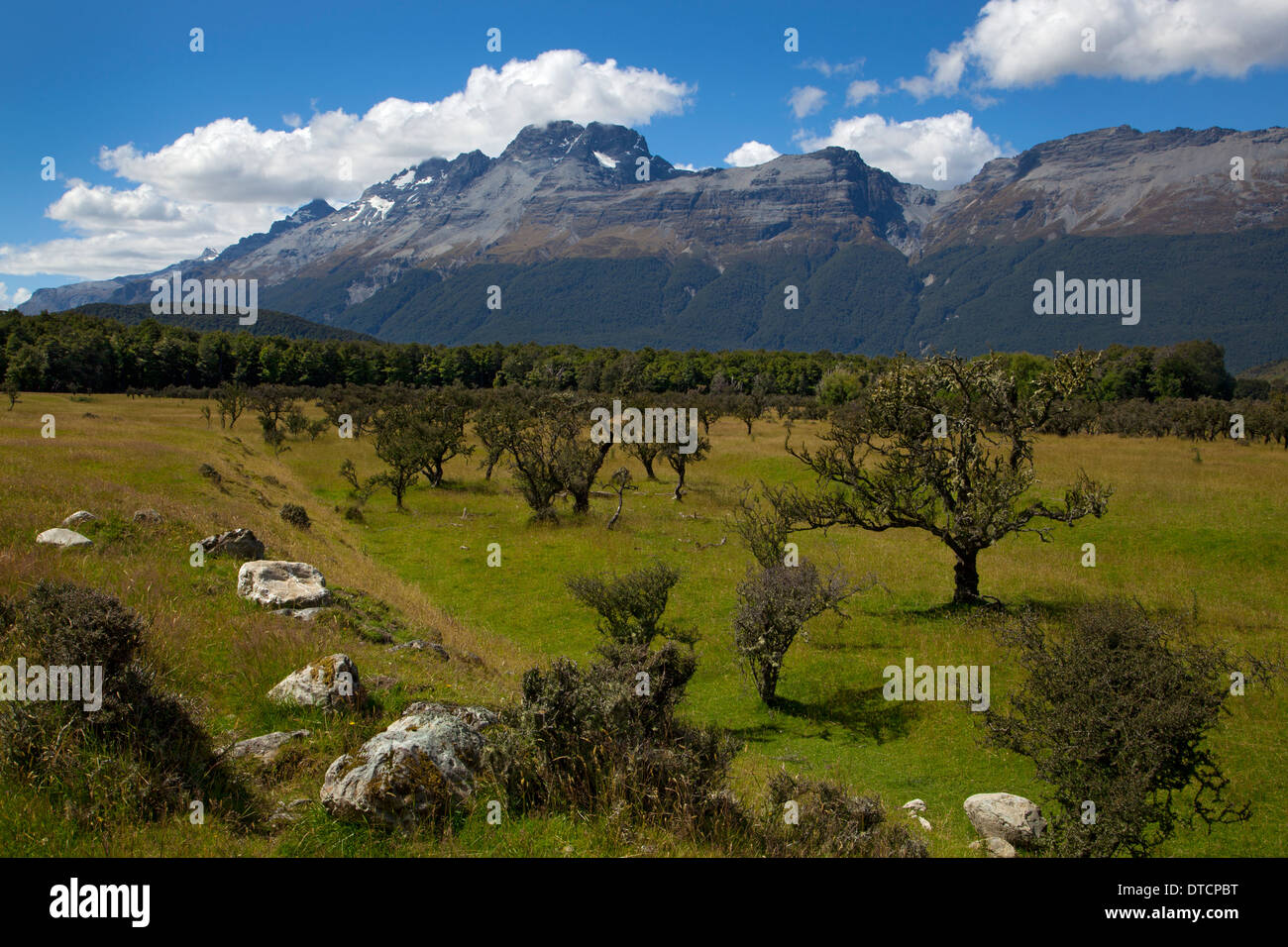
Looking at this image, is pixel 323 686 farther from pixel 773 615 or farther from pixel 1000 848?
pixel 773 615

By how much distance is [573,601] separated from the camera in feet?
82.6

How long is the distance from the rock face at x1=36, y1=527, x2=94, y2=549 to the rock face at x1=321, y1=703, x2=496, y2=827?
459 inches

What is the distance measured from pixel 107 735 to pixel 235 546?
11114mm

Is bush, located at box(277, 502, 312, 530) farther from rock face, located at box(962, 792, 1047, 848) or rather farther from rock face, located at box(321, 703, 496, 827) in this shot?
rock face, located at box(962, 792, 1047, 848)

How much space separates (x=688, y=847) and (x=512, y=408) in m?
39.4

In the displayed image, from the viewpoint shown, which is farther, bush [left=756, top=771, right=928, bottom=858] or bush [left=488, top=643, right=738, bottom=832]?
bush [left=488, top=643, right=738, bottom=832]

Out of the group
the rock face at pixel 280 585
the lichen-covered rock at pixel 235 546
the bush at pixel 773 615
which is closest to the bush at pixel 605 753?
the bush at pixel 773 615

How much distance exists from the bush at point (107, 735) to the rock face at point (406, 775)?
1114 mm

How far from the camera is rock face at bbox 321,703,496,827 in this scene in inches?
267

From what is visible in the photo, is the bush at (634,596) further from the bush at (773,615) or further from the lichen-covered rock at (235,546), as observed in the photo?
the lichen-covered rock at (235,546)

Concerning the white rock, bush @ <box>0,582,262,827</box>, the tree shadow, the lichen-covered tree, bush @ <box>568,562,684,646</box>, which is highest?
the lichen-covered tree

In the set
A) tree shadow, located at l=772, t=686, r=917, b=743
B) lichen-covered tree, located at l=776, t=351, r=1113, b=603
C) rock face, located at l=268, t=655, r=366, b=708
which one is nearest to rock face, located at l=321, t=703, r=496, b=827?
rock face, located at l=268, t=655, r=366, b=708

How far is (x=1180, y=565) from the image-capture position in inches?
1108

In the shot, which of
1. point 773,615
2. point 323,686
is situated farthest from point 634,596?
point 323,686
